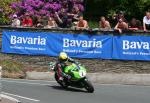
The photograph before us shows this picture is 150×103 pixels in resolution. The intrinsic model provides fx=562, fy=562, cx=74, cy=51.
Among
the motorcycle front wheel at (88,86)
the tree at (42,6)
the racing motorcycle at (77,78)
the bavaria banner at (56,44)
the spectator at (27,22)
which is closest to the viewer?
the motorcycle front wheel at (88,86)

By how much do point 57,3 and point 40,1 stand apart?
3.19ft

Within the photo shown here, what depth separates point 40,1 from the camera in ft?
105

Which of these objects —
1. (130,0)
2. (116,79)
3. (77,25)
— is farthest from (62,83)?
(130,0)

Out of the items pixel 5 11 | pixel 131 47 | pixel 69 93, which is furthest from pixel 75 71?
pixel 5 11

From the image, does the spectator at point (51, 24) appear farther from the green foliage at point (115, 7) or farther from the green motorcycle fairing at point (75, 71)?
the green motorcycle fairing at point (75, 71)

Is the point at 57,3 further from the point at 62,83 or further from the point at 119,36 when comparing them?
the point at 62,83

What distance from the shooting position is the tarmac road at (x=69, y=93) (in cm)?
1756

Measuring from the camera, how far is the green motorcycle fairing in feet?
65.7

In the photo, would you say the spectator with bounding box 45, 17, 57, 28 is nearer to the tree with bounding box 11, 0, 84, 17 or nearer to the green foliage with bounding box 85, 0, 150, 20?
the tree with bounding box 11, 0, 84, 17

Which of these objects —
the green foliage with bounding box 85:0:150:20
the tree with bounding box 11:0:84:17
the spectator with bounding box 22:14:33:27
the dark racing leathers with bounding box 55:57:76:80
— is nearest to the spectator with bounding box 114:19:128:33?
the dark racing leathers with bounding box 55:57:76:80

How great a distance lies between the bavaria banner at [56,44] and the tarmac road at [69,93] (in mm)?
3153

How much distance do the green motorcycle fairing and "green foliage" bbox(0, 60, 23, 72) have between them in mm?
5679

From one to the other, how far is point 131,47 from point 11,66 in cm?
579

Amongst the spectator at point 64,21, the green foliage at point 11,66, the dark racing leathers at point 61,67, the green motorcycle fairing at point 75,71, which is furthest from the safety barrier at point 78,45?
the green motorcycle fairing at point 75,71
